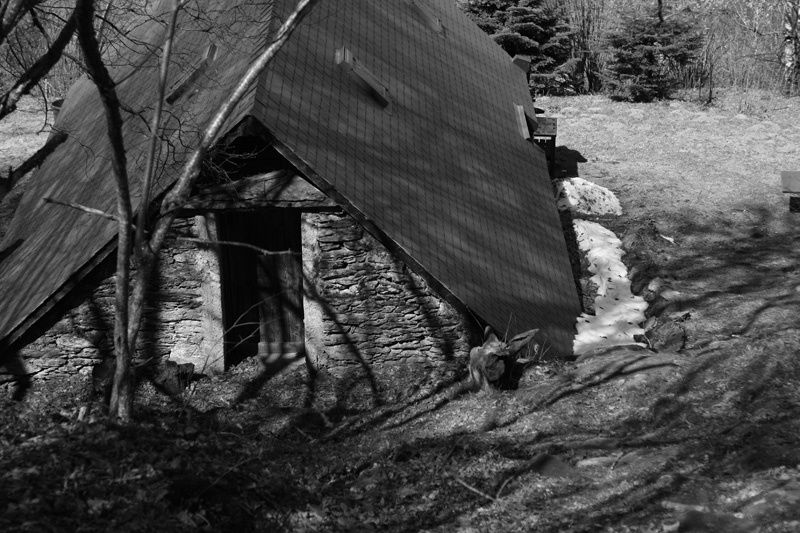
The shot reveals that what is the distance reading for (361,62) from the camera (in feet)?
42.9

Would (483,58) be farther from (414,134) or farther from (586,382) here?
(586,382)

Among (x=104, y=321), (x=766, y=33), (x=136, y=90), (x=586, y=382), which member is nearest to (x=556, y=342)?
(x=586, y=382)

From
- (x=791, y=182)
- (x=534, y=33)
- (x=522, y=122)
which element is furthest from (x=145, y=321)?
(x=534, y=33)

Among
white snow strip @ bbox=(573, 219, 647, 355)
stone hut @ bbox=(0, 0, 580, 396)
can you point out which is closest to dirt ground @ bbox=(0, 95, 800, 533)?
white snow strip @ bbox=(573, 219, 647, 355)

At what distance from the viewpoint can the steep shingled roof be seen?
1054 centimetres

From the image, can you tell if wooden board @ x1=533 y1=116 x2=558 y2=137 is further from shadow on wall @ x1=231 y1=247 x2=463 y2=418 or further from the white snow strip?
shadow on wall @ x1=231 y1=247 x2=463 y2=418

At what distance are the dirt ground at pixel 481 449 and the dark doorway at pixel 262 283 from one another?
0.47 metres

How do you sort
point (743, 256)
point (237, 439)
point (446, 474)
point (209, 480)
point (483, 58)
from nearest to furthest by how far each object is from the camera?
1. point (209, 480)
2. point (446, 474)
3. point (237, 439)
4. point (743, 256)
5. point (483, 58)

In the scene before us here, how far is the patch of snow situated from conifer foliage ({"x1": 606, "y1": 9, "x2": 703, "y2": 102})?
25.1 ft

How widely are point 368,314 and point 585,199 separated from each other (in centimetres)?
783

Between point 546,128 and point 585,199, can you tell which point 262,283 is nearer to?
point 585,199

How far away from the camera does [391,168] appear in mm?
11445

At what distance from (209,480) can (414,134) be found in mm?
6656

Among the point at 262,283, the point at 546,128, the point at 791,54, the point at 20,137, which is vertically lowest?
the point at 262,283
